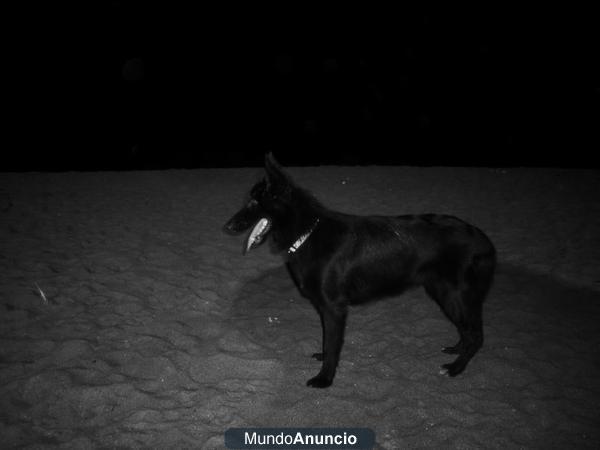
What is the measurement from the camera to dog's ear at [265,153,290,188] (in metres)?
3.26

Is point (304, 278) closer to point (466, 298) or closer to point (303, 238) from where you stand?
point (303, 238)

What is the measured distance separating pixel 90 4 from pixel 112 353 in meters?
37.6

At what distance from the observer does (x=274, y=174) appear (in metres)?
3.30

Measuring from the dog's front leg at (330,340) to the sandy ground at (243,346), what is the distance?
4.0 inches

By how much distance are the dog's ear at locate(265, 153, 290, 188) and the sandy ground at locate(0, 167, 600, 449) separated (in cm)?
184

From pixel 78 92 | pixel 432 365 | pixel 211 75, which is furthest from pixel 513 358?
pixel 211 75

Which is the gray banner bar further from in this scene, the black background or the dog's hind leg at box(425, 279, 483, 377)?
the black background

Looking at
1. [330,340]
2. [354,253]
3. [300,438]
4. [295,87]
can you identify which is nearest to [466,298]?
[354,253]

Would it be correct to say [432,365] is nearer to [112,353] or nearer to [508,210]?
[112,353]

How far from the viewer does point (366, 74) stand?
3325 centimetres

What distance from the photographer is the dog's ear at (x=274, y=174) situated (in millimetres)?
3260

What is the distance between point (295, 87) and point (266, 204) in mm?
32233

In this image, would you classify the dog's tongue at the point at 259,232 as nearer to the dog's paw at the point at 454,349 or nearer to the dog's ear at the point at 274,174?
the dog's ear at the point at 274,174

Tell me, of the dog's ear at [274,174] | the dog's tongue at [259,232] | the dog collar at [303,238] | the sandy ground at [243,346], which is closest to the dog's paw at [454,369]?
the sandy ground at [243,346]
